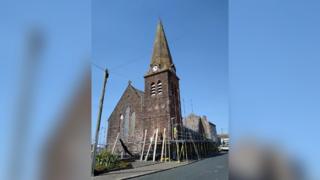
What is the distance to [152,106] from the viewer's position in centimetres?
155

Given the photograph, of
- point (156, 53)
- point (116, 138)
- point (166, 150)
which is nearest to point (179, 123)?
point (166, 150)

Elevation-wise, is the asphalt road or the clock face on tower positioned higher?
the clock face on tower

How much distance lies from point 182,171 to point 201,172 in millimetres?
103

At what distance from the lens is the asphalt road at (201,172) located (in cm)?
98

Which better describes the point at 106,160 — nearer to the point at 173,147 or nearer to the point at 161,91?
the point at 173,147

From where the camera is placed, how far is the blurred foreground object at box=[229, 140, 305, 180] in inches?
29.4

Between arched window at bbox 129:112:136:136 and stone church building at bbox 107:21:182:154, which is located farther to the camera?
arched window at bbox 129:112:136:136

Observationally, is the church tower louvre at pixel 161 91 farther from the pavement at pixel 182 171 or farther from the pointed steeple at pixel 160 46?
the pavement at pixel 182 171

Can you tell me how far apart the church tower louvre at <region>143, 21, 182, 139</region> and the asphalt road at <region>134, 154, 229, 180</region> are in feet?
0.99

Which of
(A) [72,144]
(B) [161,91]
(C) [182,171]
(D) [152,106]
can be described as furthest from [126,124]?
(A) [72,144]

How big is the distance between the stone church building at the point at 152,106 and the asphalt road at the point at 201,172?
277 mm

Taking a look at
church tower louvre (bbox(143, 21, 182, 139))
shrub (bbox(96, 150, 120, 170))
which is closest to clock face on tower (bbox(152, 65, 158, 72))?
church tower louvre (bbox(143, 21, 182, 139))

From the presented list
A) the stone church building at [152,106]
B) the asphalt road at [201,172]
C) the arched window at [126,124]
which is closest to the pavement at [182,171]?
the asphalt road at [201,172]

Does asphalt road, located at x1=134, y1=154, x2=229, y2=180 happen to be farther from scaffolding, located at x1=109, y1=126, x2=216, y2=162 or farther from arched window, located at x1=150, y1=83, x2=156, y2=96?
arched window, located at x1=150, y1=83, x2=156, y2=96
